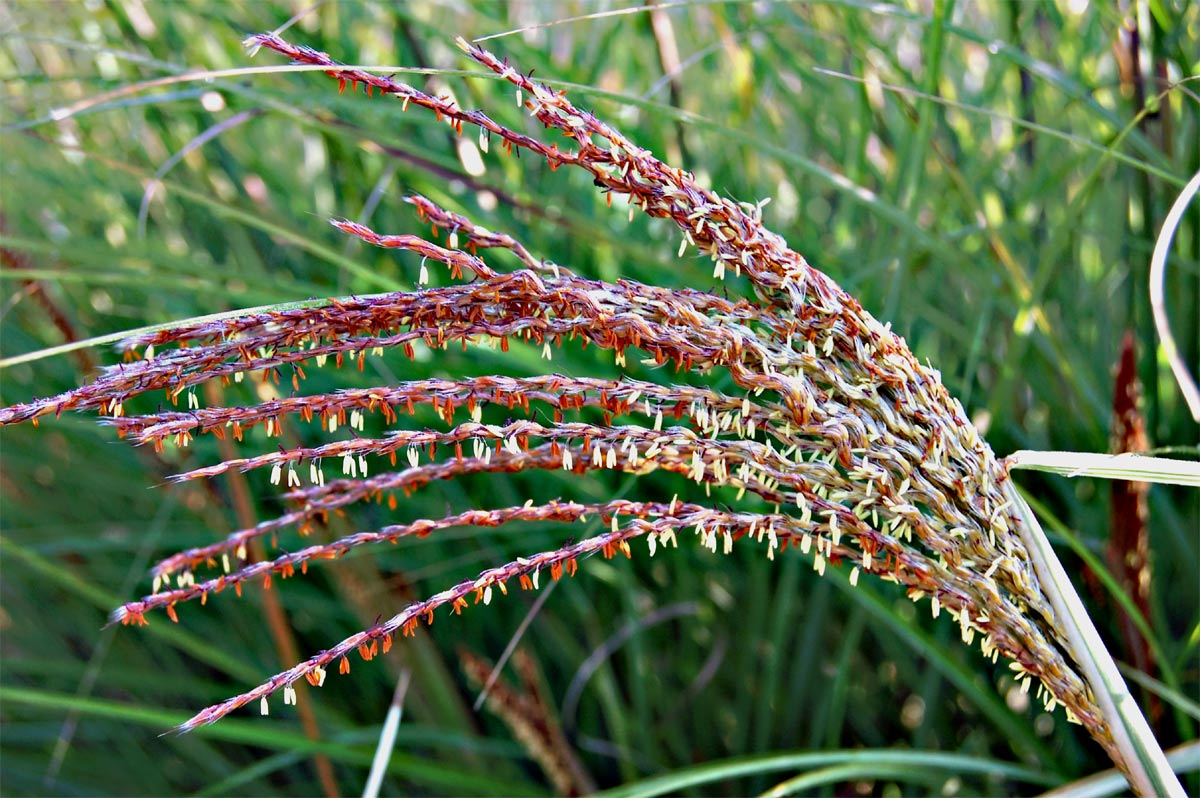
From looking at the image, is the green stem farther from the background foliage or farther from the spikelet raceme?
the background foliage

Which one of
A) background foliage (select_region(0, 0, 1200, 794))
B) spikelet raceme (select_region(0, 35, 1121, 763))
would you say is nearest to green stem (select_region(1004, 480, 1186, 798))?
spikelet raceme (select_region(0, 35, 1121, 763))

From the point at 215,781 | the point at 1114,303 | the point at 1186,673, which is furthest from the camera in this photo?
the point at 215,781

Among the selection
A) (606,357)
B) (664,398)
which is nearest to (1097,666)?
(664,398)

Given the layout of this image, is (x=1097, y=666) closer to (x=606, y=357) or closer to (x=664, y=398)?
(x=664, y=398)

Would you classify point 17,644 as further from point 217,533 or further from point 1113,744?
point 1113,744

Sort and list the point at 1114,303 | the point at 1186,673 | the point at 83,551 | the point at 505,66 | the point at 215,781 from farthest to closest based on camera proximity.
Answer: the point at 83,551, the point at 215,781, the point at 1114,303, the point at 1186,673, the point at 505,66

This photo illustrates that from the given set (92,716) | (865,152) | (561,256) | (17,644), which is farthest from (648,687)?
(17,644)

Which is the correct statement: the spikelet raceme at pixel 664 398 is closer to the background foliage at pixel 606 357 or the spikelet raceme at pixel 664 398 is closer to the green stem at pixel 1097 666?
the green stem at pixel 1097 666

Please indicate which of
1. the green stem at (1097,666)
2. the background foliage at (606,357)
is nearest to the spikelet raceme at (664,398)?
the green stem at (1097,666)
